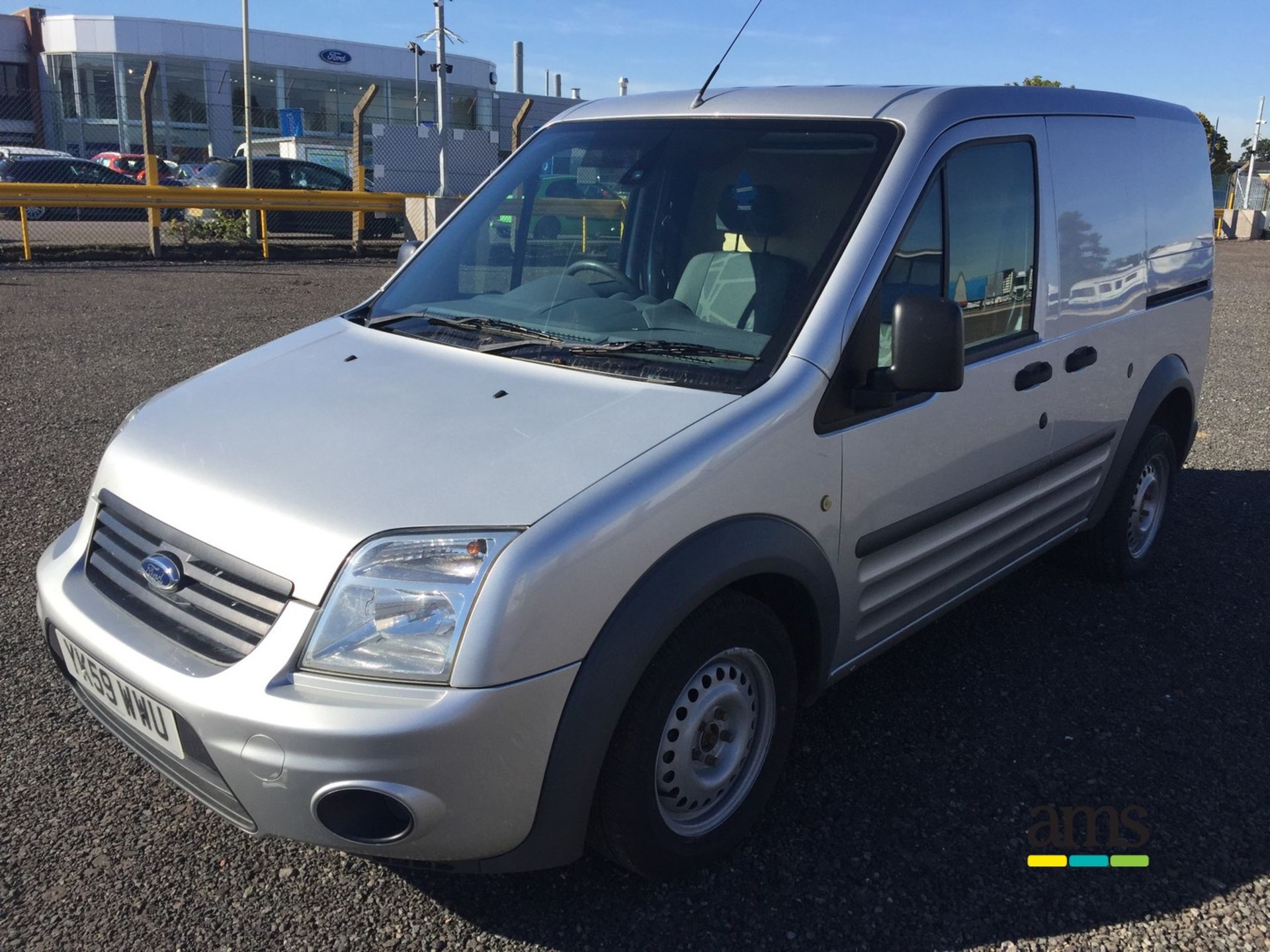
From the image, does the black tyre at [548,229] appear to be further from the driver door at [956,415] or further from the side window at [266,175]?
the side window at [266,175]

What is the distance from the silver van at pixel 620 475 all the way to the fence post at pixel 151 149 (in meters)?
14.0

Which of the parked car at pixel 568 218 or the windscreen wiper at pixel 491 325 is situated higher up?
the parked car at pixel 568 218

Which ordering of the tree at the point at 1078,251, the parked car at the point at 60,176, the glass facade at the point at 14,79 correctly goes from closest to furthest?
1. the tree at the point at 1078,251
2. the parked car at the point at 60,176
3. the glass facade at the point at 14,79

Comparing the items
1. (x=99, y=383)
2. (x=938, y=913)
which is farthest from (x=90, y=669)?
(x=99, y=383)

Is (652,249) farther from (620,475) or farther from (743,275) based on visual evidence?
(620,475)

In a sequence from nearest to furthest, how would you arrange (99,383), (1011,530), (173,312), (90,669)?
1. (90,669)
2. (1011,530)
3. (99,383)
4. (173,312)

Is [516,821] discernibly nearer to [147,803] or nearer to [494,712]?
[494,712]

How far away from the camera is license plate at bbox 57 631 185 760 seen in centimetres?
228

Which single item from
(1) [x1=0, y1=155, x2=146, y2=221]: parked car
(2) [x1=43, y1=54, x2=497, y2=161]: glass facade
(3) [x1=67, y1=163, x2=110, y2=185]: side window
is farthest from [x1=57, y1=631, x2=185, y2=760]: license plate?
(3) [x1=67, y1=163, x2=110, y2=185]: side window

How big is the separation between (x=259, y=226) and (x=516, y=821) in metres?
17.7

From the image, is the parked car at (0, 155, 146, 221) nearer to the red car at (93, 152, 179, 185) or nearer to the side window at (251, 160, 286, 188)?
the side window at (251, 160, 286, 188)

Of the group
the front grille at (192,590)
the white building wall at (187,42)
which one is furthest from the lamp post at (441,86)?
the white building wall at (187,42)

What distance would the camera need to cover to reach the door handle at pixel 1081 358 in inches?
147

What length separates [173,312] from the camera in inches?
446
